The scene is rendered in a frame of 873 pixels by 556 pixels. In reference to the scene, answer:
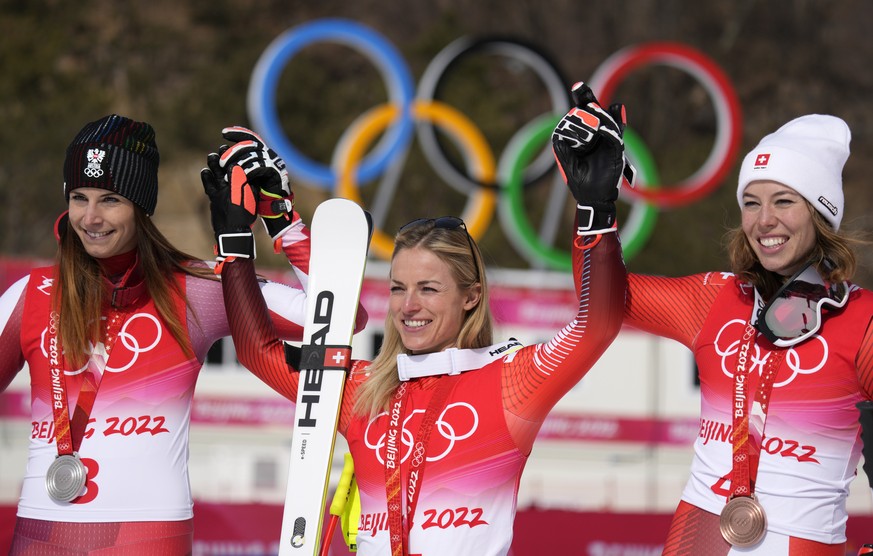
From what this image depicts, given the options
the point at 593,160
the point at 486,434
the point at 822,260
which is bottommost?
the point at 486,434

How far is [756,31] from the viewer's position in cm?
4597

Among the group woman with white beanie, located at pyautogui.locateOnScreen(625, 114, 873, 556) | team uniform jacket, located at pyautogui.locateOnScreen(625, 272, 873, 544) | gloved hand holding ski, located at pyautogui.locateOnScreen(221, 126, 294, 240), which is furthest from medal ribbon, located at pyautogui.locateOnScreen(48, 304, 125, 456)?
team uniform jacket, located at pyautogui.locateOnScreen(625, 272, 873, 544)

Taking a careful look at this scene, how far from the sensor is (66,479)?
3664 millimetres

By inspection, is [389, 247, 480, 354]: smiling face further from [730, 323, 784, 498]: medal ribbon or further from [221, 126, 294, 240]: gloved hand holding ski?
[730, 323, 784, 498]: medal ribbon

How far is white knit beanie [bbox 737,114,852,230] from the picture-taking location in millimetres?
3594

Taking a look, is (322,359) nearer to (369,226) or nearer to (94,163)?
(369,226)

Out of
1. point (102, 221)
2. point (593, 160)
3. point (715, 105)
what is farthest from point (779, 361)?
point (715, 105)

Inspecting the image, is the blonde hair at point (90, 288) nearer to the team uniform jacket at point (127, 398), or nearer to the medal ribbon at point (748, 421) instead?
the team uniform jacket at point (127, 398)

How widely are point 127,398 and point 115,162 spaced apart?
70 centimetres

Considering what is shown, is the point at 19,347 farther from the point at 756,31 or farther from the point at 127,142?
the point at 756,31

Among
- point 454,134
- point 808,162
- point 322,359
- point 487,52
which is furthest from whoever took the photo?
point 454,134

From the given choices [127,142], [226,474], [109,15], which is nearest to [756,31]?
[109,15]

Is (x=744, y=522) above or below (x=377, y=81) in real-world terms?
below

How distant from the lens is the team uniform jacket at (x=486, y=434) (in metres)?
3.37
